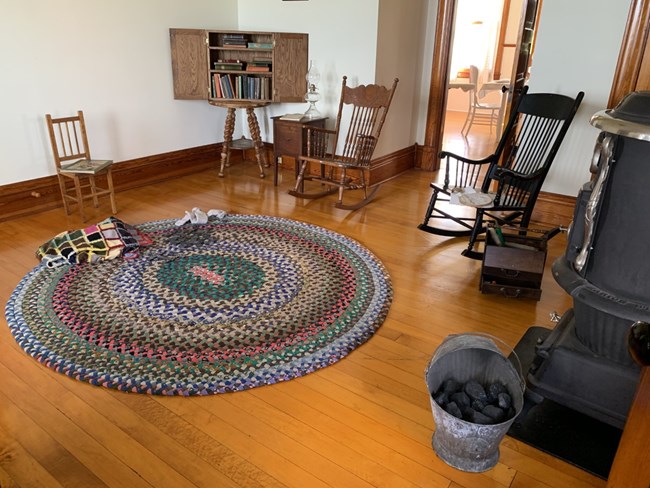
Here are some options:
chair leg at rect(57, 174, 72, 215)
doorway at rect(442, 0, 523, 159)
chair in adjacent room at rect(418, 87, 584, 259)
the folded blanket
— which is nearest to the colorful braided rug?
the folded blanket

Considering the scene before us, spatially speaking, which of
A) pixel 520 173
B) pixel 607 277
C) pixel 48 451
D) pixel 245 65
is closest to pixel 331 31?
pixel 245 65

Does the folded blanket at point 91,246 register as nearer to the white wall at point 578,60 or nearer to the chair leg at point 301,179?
the chair leg at point 301,179

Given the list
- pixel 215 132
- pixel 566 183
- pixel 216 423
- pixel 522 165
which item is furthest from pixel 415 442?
pixel 215 132

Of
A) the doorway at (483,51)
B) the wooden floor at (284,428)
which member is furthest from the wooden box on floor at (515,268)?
A: the doorway at (483,51)

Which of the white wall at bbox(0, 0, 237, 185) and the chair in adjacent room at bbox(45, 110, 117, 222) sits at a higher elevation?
the white wall at bbox(0, 0, 237, 185)

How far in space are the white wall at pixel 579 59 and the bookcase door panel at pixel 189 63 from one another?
3.13 metres

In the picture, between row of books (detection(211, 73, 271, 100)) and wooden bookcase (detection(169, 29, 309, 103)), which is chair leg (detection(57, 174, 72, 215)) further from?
row of books (detection(211, 73, 271, 100))

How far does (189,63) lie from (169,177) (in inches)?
46.2

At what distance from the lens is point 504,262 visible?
2.90 metres

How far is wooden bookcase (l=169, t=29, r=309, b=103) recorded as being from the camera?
4.92 metres

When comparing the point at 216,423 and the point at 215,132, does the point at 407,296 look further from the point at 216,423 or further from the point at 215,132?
the point at 215,132

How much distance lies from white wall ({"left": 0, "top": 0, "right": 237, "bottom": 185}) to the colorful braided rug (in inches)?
58.7

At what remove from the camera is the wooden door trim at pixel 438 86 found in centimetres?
502

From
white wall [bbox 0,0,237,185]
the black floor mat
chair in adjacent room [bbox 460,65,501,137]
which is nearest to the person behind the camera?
the black floor mat
